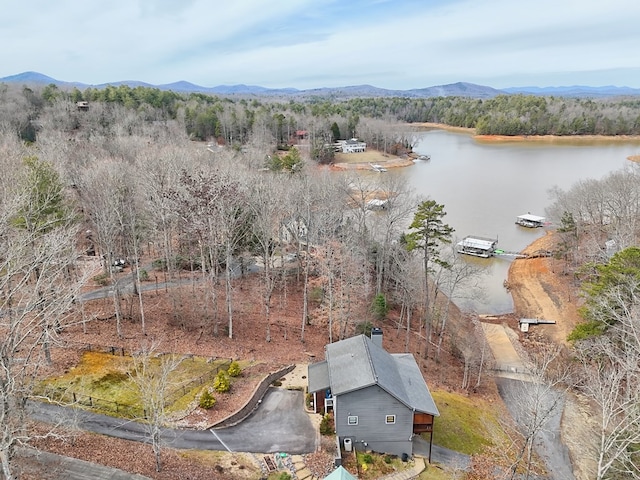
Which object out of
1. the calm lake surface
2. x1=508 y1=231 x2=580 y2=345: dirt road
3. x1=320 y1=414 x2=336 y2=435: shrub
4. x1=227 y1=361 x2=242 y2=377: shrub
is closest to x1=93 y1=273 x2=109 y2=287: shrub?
x1=227 y1=361 x2=242 y2=377: shrub

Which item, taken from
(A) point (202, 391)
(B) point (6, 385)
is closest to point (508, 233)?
(A) point (202, 391)

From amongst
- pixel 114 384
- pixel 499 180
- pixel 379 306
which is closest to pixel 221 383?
pixel 114 384

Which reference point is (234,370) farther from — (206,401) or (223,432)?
(223,432)

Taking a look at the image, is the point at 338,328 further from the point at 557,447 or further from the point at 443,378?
the point at 557,447

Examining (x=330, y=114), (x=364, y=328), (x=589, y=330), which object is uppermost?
(x=330, y=114)

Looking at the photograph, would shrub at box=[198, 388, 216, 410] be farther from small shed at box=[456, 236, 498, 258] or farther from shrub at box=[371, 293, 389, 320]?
small shed at box=[456, 236, 498, 258]

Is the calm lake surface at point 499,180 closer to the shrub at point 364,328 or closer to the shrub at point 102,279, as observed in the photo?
the shrub at point 364,328

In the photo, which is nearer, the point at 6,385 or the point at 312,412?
the point at 6,385
